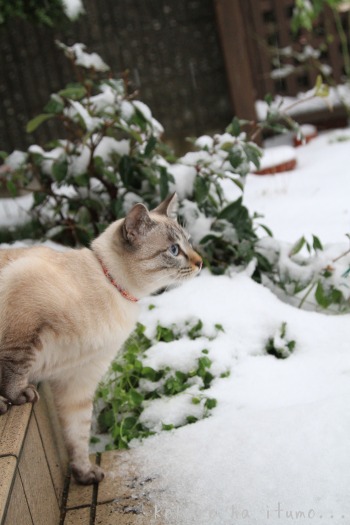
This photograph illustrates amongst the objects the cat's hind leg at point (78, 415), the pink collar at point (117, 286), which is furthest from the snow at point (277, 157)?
the cat's hind leg at point (78, 415)

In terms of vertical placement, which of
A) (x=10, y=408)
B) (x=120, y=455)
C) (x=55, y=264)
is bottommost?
(x=120, y=455)

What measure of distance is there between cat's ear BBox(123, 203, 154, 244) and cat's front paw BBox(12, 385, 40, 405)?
0.63 m

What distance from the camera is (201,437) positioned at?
7.53 ft

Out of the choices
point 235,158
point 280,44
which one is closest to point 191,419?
point 235,158

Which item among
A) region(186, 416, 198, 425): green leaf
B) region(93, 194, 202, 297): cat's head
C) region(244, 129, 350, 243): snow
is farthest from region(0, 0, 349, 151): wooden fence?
region(186, 416, 198, 425): green leaf

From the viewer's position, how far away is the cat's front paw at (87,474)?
219cm

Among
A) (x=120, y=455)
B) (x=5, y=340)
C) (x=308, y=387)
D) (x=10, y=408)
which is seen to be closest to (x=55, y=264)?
(x=5, y=340)

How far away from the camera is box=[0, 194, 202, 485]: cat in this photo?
1.90 metres

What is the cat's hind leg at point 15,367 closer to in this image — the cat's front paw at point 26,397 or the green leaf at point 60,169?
the cat's front paw at point 26,397

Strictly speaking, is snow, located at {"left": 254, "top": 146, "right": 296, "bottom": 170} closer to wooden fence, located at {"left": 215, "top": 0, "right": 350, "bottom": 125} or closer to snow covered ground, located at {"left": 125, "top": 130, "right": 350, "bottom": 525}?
wooden fence, located at {"left": 215, "top": 0, "right": 350, "bottom": 125}

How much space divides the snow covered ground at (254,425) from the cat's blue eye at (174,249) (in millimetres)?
674

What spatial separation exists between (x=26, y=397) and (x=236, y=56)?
547 centimetres

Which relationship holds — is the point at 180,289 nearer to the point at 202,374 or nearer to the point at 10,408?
the point at 202,374

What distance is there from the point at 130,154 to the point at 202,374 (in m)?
1.46
